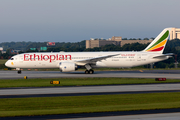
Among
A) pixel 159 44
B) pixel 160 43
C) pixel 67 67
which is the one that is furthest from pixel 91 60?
pixel 160 43

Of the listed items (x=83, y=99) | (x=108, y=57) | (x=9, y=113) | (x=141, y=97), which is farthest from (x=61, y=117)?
(x=108, y=57)

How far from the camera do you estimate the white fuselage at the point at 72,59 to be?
166 feet

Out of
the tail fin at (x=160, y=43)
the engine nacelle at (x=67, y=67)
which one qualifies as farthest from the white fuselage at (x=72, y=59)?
the engine nacelle at (x=67, y=67)

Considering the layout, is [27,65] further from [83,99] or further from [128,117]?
[128,117]

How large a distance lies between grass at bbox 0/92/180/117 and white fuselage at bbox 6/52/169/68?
28507mm

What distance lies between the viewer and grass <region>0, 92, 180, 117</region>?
16.8 meters

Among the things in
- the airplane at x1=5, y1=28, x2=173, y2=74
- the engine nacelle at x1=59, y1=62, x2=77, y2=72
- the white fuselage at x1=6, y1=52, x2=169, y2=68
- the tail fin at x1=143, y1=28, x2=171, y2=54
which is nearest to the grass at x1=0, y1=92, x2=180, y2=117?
the engine nacelle at x1=59, y1=62, x2=77, y2=72

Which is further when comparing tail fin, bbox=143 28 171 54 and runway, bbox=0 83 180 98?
tail fin, bbox=143 28 171 54

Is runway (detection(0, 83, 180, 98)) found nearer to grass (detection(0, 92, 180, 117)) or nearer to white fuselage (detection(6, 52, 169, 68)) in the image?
grass (detection(0, 92, 180, 117))

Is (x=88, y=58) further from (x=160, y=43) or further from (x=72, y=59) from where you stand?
(x=160, y=43)

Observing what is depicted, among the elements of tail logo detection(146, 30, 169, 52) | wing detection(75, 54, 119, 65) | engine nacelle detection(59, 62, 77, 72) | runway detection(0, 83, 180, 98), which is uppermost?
tail logo detection(146, 30, 169, 52)

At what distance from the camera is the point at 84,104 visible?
19.1 m

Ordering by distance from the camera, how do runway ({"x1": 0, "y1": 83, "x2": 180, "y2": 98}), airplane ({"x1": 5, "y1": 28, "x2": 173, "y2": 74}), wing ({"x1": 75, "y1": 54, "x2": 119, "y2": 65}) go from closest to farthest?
runway ({"x1": 0, "y1": 83, "x2": 180, "y2": 98})
wing ({"x1": 75, "y1": 54, "x2": 119, "y2": 65})
airplane ({"x1": 5, "y1": 28, "x2": 173, "y2": 74})

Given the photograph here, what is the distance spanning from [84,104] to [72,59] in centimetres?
3202
